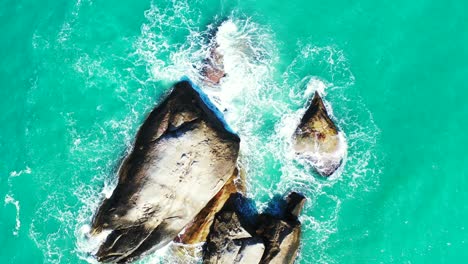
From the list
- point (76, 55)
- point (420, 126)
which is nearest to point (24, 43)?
point (76, 55)

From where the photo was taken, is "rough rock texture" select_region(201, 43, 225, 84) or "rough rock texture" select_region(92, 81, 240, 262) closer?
"rough rock texture" select_region(92, 81, 240, 262)

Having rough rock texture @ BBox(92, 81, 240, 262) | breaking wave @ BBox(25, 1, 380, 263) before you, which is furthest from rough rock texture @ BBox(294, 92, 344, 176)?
rough rock texture @ BBox(92, 81, 240, 262)

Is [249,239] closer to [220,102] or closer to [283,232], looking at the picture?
[283,232]

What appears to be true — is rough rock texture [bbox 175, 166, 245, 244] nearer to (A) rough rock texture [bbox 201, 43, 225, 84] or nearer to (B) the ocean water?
(B) the ocean water

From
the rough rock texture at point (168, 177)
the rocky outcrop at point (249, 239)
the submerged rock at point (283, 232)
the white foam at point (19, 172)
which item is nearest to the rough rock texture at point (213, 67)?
the rough rock texture at point (168, 177)

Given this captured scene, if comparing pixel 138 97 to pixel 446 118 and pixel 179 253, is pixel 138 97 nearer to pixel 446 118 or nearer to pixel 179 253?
pixel 179 253

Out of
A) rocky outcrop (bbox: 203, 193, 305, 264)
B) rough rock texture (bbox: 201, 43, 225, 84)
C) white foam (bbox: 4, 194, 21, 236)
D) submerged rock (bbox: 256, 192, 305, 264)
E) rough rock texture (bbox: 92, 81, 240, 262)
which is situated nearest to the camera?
rough rock texture (bbox: 92, 81, 240, 262)

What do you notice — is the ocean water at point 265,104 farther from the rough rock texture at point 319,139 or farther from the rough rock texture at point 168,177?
the rough rock texture at point 168,177

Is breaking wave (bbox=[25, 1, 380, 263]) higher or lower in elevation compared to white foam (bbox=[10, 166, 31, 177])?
higher

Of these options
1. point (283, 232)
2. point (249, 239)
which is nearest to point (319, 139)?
point (283, 232)
